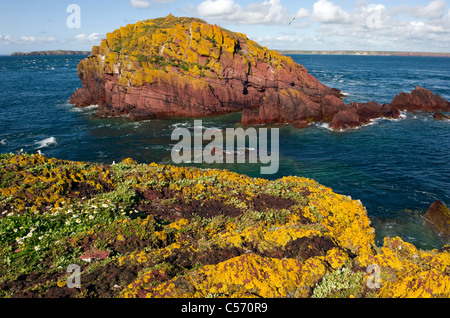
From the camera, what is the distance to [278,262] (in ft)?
26.1

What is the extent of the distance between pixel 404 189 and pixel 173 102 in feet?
131

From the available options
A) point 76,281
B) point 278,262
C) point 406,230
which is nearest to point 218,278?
point 278,262

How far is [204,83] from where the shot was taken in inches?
2071

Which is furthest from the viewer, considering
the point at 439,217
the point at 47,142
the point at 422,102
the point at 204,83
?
the point at 422,102

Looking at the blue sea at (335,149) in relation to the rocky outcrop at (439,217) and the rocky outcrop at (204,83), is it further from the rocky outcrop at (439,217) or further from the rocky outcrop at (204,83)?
the rocky outcrop at (204,83)

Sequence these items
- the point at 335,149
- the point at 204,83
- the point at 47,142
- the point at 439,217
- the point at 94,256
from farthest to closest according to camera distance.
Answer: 1. the point at 204,83
2. the point at 47,142
3. the point at 335,149
4. the point at 439,217
5. the point at 94,256

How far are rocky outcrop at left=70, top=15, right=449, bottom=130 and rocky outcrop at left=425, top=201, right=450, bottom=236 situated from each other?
25.6 m

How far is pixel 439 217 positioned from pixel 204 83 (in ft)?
140

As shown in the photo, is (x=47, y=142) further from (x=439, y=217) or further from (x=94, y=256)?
(x=439, y=217)

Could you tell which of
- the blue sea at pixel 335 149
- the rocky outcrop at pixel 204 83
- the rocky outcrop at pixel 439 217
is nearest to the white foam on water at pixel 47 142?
the blue sea at pixel 335 149

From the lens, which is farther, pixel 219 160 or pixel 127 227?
pixel 219 160

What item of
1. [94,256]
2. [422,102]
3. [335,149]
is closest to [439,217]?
[335,149]
